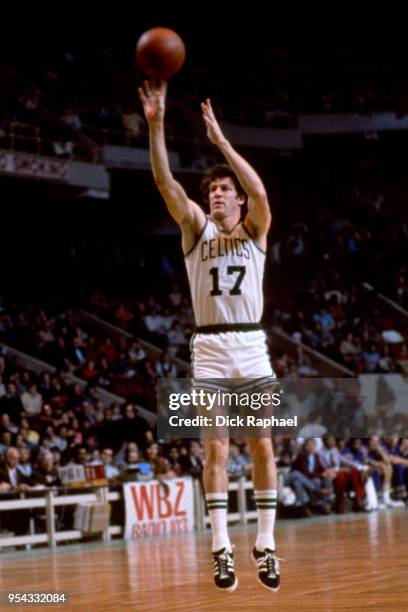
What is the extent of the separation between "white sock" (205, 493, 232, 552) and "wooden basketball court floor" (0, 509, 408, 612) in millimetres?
335

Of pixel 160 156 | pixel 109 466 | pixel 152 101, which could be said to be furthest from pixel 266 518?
pixel 109 466

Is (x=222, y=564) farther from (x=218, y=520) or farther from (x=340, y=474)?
(x=340, y=474)

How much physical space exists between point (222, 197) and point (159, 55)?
38.9 inches

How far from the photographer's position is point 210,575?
8.20m

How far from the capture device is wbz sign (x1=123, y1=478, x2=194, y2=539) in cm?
1498

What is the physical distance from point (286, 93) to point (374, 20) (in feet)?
12.3

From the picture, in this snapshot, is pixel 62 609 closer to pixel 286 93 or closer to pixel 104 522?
pixel 104 522

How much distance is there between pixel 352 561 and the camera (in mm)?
8703

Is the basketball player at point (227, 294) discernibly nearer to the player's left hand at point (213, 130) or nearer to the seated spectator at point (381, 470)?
the player's left hand at point (213, 130)

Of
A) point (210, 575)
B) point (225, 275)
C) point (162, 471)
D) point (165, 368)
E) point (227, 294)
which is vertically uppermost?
point (165, 368)

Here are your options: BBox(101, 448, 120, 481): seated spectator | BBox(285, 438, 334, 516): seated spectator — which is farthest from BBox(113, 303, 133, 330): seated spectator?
BBox(101, 448, 120, 481): seated spectator

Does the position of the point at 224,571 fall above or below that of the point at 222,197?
below

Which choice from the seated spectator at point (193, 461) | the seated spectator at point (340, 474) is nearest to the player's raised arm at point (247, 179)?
the seated spectator at point (193, 461)

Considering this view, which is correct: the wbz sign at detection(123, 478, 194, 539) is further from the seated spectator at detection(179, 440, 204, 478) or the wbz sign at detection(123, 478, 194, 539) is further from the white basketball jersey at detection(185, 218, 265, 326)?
the white basketball jersey at detection(185, 218, 265, 326)
